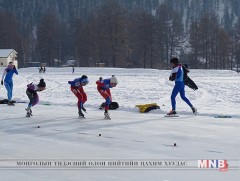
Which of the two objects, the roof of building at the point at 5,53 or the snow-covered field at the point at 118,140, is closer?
the snow-covered field at the point at 118,140

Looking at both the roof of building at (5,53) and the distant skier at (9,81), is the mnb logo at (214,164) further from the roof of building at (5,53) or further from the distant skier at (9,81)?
the roof of building at (5,53)

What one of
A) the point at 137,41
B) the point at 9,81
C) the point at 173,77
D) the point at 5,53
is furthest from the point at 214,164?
the point at 5,53

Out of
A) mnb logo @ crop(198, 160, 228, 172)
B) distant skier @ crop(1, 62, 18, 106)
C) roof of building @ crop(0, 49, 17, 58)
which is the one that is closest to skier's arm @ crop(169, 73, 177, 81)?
mnb logo @ crop(198, 160, 228, 172)

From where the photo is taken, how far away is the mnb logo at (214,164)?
5594 mm

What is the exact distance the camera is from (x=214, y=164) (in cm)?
575

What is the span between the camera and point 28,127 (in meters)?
9.39

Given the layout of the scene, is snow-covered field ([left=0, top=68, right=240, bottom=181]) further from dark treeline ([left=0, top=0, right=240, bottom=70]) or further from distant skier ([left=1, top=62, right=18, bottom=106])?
dark treeline ([left=0, top=0, right=240, bottom=70])

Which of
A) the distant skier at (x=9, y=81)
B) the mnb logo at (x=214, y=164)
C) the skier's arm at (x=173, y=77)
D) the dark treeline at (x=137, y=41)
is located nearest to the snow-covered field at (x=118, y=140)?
the mnb logo at (x=214, y=164)

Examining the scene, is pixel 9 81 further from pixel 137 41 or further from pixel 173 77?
pixel 137 41

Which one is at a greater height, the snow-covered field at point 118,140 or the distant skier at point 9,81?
the distant skier at point 9,81

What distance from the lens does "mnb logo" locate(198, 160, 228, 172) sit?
5594mm

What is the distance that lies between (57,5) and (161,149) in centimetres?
14962

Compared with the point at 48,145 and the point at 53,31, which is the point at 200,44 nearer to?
the point at 53,31

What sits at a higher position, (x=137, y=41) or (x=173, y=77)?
(x=137, y=41)
